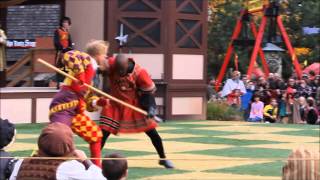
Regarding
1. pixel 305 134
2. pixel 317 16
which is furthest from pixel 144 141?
pixel 317 16

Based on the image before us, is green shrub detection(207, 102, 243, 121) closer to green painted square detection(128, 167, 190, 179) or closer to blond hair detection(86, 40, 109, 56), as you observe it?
green painted square detection(128, 167, 190, 179)

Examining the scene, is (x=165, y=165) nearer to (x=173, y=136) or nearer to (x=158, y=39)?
(x=173, y=136)

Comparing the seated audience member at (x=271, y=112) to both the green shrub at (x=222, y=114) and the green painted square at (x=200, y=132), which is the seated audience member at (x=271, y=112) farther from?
the green painted square at (x=200, y=132)

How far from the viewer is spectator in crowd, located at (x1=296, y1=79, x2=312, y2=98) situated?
76.9 feet

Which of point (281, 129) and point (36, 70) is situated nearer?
point (281, 129)

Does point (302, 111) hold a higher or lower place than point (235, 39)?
lower

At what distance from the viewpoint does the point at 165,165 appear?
11203 millimetres

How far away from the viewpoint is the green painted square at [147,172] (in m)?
10.4

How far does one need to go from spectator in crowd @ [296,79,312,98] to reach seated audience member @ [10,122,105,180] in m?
17.8

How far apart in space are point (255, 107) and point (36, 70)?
5.84 m

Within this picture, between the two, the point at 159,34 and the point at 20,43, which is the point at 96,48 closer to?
the point at 159,34

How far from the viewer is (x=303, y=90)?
931 inches

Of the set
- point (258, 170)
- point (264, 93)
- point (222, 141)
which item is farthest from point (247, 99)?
point (258, 170)

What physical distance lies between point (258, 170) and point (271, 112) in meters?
11.9
